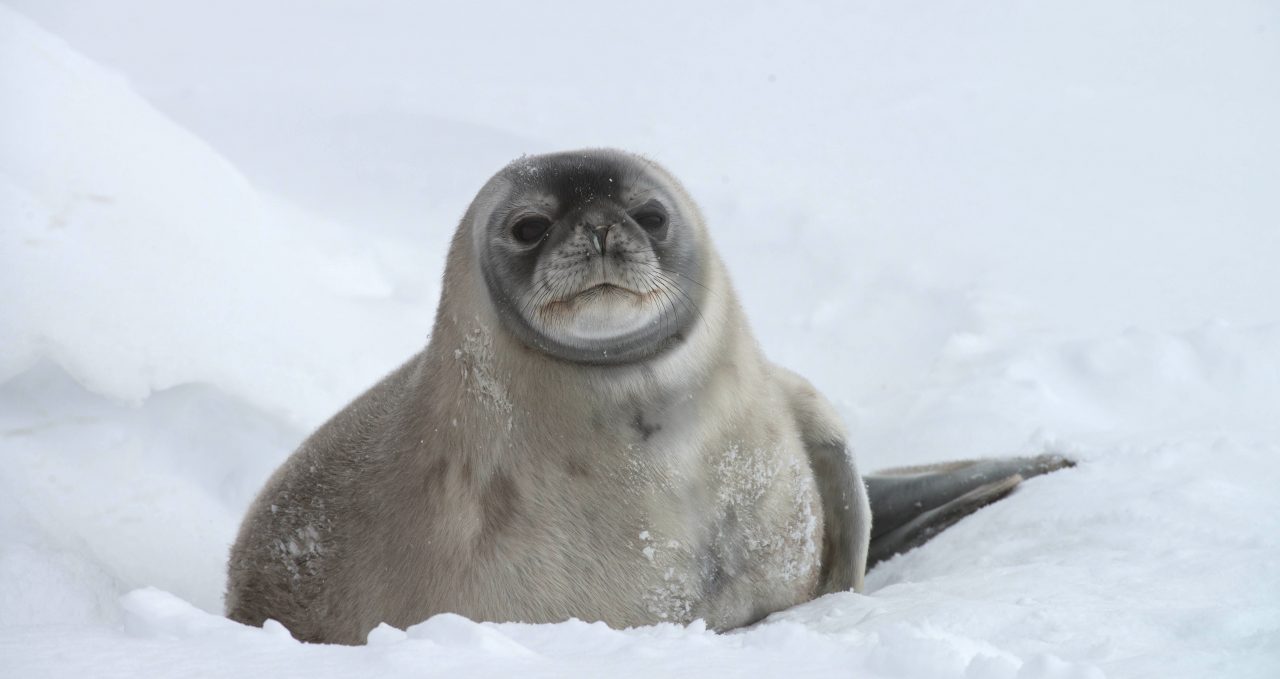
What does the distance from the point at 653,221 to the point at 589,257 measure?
33cm

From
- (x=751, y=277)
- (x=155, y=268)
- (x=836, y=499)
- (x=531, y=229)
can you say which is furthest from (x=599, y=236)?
(x=751, y=277)

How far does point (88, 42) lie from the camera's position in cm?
901

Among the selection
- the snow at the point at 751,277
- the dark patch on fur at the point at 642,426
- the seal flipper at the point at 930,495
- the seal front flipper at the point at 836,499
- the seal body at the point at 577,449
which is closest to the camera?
the snow at the point at 751,277

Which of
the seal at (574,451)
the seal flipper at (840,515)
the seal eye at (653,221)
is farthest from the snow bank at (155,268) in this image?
the seal eye at (653,221)

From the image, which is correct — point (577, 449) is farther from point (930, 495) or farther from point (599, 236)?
point (930, 495)

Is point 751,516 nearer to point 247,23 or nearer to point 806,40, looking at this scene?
point 806,40

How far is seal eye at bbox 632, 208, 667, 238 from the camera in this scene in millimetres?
3141

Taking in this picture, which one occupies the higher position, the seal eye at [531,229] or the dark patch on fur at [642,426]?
the seal eye at [531,229]

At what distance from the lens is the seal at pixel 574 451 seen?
306 centimetres

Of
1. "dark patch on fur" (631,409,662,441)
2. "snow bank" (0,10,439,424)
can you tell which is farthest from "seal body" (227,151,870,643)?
"snow bank" (0,10,439,424)

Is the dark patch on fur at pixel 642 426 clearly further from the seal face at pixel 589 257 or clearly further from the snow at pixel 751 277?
the snow at pixel 751 277

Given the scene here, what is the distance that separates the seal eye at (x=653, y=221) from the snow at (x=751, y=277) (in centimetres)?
99

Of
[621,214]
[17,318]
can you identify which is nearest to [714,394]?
[621,214]

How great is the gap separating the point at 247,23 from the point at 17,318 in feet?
19.3
